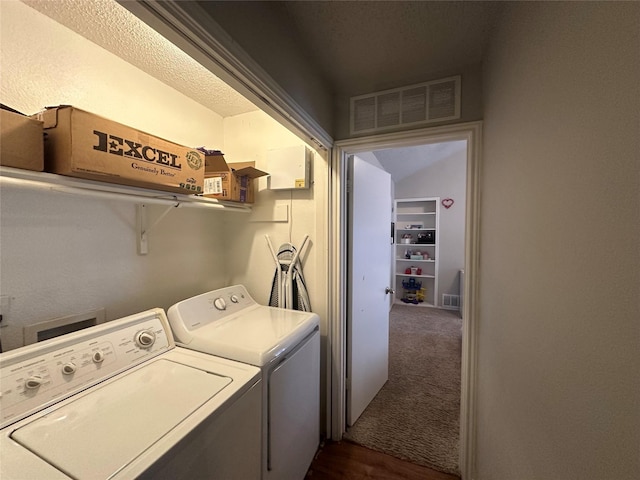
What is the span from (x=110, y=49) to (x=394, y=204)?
16.2 feet

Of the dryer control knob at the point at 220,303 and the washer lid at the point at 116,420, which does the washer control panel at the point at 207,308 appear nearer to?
the dryer control knob at the point at 220,303

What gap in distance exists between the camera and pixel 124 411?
0.84 meters

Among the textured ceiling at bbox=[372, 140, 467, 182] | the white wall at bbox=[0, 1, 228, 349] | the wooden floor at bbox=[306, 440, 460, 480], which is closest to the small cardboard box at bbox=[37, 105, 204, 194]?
the white wall at bbox=[0, 1, 228, 349]

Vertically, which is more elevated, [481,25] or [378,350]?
[481,25]

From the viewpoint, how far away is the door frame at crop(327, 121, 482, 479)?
1463 millimetres

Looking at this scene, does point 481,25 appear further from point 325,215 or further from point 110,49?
point 110,49

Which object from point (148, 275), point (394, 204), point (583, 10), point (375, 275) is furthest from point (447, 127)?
point (394, 204)

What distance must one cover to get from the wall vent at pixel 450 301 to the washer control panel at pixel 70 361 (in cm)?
505

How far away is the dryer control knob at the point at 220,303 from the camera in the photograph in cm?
158

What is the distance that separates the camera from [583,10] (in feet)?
1.60

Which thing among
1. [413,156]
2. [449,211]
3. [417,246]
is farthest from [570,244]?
[417,246]

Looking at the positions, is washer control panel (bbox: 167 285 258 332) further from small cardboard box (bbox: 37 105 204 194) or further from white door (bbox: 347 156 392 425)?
white door (bbox: 347 156 392 425)

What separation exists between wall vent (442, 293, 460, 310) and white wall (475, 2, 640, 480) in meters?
4.44

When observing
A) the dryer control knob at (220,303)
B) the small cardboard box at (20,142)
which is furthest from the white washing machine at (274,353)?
the small cardboard box at (20,142)
